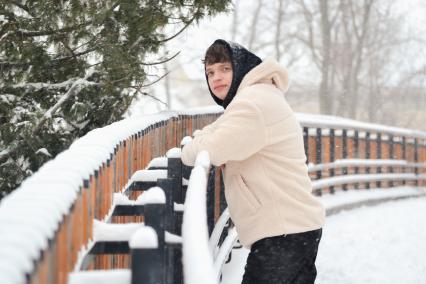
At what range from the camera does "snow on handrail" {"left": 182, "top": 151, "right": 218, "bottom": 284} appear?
1.38 m

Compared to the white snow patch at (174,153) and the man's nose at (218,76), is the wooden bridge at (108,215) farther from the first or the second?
the man's nose at (218,76)

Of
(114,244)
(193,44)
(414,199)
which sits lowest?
(414,199)

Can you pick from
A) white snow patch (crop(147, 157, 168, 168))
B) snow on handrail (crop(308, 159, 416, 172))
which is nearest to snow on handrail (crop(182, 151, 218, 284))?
white snow patch (crop(147, 157, 168, 168))

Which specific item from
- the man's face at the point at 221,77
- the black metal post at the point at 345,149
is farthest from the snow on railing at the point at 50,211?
the black metal post at the point at 345,149

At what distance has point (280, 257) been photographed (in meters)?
3.15

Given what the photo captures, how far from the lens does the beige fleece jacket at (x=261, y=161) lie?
2.98 metres

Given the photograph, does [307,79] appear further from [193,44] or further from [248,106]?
[248,106]

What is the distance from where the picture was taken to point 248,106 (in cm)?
300

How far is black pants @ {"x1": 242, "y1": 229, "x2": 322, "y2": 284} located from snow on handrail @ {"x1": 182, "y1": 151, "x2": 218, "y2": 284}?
3.24 ft

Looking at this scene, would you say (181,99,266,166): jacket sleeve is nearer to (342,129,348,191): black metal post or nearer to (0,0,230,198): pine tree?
(0,0,230,198): pine tree

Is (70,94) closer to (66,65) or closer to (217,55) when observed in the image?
(66,65)

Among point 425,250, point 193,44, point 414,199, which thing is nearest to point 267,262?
point 425,250

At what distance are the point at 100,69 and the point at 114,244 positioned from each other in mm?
5131

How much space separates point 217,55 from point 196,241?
210 centimetres
